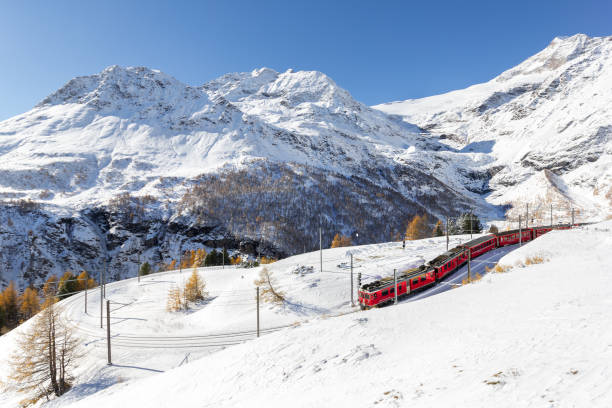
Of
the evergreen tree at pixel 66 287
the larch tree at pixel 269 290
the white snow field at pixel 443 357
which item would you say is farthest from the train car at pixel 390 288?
the evergreen tree at pixel 66 287

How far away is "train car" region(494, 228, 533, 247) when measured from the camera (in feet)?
153

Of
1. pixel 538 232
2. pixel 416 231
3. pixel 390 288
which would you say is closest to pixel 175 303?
pixel 390 288

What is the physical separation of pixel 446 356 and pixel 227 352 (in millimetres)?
10610

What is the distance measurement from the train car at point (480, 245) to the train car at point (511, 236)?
144cm

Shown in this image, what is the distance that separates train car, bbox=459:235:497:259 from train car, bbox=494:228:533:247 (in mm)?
1441

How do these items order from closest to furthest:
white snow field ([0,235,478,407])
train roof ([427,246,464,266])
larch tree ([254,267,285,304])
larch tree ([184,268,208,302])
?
white snow field ([0,235,478,407]) → train roof ([427,246,464,266]) → larch tree ([254,267,285,304]) → larch tree ([184,268,208,302])

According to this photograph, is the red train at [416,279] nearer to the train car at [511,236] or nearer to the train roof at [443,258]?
the train roof at [443,258]

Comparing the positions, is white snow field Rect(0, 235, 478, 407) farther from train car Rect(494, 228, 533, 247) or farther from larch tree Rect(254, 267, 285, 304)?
train car Rect(494, 228, 533, 247)

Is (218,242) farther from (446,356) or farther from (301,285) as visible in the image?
(446,356)

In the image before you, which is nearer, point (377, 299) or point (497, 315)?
point (497, 315)

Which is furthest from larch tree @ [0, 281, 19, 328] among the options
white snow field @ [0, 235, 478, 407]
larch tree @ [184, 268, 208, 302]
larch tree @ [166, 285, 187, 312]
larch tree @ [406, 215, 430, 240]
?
larch tree @ [406, 215, 430, 240]

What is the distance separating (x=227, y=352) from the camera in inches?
598

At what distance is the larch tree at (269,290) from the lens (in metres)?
37.7

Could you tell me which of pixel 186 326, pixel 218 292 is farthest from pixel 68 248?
pixel 186 326
